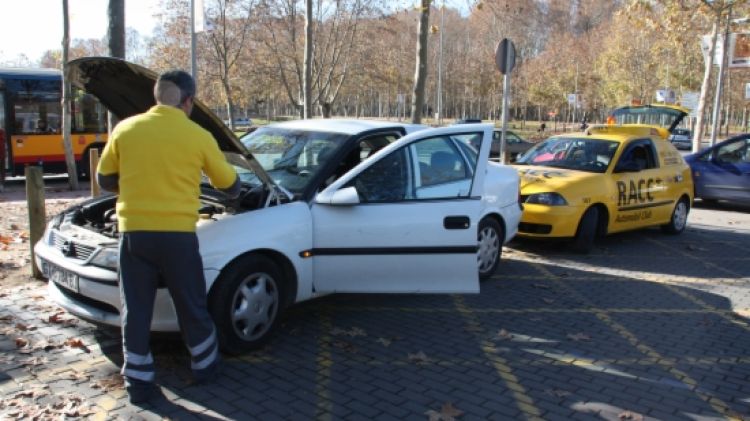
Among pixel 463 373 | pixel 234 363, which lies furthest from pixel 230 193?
pixel 463 373

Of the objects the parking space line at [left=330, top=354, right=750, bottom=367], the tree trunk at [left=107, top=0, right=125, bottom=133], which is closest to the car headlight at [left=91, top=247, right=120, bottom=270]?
the parking space line at [left=330, top=354, right=750, bottom=367]

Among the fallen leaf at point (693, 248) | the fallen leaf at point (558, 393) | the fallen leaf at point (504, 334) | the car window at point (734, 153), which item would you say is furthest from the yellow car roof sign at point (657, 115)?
the fallen leaf at point (558, 393)

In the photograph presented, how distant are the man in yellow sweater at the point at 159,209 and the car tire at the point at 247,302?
0.33 meters

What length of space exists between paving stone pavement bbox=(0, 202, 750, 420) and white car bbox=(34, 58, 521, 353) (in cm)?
42

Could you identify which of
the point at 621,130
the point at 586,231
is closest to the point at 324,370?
the point at 586,231

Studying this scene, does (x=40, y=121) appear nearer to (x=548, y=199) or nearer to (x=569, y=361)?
(x=548, y=199)

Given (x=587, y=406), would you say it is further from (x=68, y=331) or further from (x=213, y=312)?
(x=68, y=331)

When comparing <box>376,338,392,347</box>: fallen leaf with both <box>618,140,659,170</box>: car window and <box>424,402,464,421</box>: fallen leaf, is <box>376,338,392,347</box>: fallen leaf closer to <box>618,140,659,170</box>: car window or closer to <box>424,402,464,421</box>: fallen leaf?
<box>424,402,464,421</box>: fallen leaf

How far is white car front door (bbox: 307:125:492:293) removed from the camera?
4.92 m

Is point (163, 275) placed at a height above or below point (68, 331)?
above

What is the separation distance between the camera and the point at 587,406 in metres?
4.07

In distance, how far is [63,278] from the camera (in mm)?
4426

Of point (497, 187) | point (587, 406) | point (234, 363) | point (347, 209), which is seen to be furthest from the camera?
point (497, 187)

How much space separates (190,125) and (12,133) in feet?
46.7
